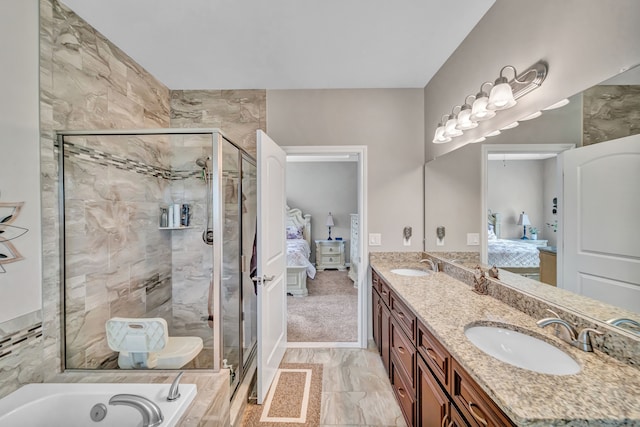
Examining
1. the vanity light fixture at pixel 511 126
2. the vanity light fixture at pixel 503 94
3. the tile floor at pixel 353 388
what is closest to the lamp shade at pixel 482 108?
the vanity light fixture at pixel 503 94

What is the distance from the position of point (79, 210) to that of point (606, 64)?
2.74 metres

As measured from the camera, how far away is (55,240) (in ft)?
4.86

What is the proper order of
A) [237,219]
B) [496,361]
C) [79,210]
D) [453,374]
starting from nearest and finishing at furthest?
[496,361], [453,374], [79,210], [237,219]

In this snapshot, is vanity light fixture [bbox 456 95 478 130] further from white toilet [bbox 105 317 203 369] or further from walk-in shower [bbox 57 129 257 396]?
white toilet [bbox 105 317 203 369]

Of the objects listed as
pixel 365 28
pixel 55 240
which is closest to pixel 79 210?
pixel 55 240

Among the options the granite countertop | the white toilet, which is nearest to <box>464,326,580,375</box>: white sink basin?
the granite countertop

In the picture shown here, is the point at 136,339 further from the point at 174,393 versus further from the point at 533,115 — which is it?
the point at 533,115

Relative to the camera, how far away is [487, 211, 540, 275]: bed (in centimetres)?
139

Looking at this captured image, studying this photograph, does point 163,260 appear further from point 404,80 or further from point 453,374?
point 404,80

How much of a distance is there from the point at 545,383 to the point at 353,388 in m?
1.58

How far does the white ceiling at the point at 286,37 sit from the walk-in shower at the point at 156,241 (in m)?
0.67

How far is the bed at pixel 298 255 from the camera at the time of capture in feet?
13.9

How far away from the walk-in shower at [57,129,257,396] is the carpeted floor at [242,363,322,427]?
0.30 meters

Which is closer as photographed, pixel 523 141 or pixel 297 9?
pixel 523 141
